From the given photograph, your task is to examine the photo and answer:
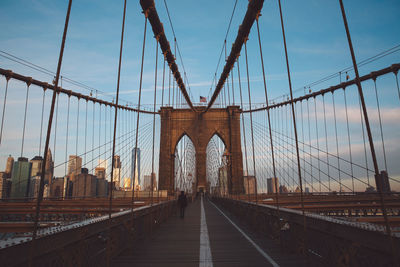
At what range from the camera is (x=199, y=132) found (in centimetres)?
3722

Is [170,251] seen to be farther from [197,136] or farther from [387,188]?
[197,136]

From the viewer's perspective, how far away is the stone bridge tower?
114 ft

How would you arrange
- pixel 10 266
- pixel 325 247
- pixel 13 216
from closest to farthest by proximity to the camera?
pixel 10 266, pixel 325 247, pixel 13 216

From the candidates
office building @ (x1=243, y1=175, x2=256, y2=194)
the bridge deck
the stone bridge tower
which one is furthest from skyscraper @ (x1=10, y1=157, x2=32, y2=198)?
the stone bridge tower

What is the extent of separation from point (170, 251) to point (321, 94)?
986 inches

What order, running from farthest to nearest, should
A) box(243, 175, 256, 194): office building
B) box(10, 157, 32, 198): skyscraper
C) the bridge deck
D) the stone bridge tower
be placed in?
the stone bridge tower
box(10, 157, 32, 198): skyscraper
box(243, 175, 256, 194): office building
the bridge deck

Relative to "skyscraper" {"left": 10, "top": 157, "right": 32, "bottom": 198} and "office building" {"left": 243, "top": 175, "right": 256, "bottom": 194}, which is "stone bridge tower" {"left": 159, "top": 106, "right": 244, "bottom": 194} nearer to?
"office building" {"left": 243, "top": 175, "right": 256, "bottom": 194}

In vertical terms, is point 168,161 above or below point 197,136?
below

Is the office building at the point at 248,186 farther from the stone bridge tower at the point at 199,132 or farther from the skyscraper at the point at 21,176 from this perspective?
the skyscraper at the point at 21,176

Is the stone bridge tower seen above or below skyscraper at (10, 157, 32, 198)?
above

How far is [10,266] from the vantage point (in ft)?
4.74

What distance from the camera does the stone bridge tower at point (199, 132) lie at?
3466 centimetres

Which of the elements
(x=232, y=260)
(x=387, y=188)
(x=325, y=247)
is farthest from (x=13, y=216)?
(x=387, y=188)

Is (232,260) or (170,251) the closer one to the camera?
(232,260)
